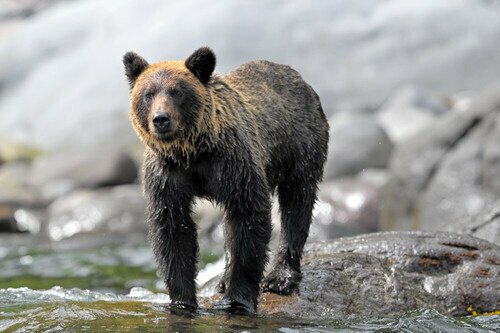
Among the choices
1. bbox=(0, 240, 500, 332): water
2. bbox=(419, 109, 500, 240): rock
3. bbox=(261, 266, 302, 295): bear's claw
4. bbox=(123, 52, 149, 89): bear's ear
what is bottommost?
bbox=(0, 240, 500, 332): water

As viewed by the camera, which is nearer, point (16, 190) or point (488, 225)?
point (488, 225)

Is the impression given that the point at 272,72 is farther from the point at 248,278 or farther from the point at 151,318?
the point at 151,318

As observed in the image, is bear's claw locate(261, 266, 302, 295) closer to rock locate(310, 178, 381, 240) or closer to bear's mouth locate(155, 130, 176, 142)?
bear's mouth locate(155, 130, 176, 142)

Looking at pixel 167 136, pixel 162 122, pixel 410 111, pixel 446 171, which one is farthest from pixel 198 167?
pixel 410 111

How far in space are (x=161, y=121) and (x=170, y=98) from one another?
0.29 metres

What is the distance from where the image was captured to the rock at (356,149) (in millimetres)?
22703

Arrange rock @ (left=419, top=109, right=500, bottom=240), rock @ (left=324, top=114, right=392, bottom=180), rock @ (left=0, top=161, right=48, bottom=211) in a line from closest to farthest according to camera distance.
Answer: rock @ (left=419, top=109, right=500, bottom=240)
rock @ (left=324, top=114, right=392, bottom=180)
rock @ (left=0, top=161, right=48, bottom=211)

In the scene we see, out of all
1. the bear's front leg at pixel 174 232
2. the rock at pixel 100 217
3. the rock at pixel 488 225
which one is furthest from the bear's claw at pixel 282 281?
the rock at pixel 100 217

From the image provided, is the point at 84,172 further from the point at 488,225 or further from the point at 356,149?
the point at 488,225

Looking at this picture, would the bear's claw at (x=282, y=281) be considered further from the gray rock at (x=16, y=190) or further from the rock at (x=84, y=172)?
the rock at (x=84, y=172)

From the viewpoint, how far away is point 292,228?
7957 mm

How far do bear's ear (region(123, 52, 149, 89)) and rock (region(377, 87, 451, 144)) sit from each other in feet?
67.2

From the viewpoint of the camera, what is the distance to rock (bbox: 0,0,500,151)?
3459 cm

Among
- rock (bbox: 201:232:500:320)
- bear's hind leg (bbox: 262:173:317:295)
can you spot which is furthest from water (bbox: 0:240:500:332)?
bear's hind leg (bbox: 262:173:317:295)
